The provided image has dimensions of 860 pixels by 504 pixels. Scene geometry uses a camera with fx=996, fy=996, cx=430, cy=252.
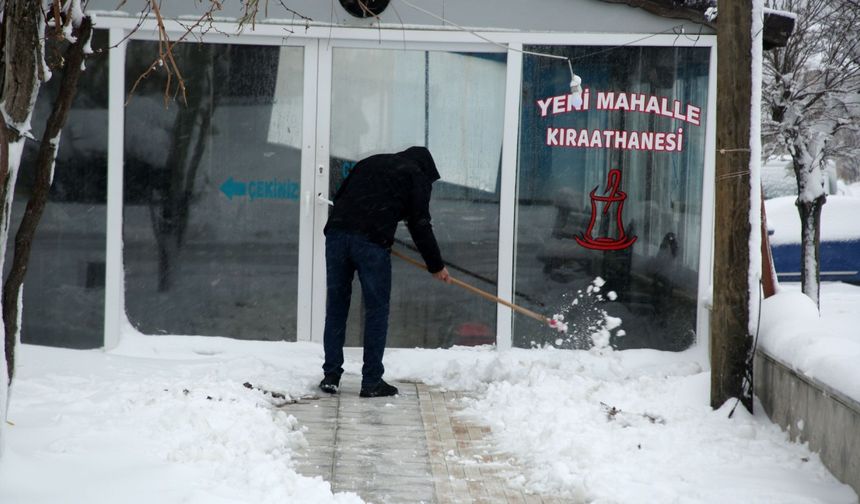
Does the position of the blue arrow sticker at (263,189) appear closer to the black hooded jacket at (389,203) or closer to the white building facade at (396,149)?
the white building facade at (396,149)

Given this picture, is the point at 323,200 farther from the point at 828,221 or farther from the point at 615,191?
the point at 828,221

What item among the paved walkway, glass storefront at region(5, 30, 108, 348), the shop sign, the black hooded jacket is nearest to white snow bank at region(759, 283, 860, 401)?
the paved walkway

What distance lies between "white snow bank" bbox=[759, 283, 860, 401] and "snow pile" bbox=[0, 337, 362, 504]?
2.35 meters

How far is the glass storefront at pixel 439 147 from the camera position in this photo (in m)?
7.88

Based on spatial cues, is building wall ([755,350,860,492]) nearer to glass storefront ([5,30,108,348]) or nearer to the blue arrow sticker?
the blue arrow sticker

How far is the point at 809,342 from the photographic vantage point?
536 centimetres

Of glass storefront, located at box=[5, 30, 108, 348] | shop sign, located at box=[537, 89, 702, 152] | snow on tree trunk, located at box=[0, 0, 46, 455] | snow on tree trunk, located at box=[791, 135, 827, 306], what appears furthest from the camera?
snow on tree trunk, located at box=[791, 135, 827, 306]

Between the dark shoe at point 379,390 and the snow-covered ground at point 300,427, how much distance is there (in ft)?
1.57

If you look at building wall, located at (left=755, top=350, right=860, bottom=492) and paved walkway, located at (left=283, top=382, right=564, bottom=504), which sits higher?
building wall, located at (left=755, top=350, right=860, bottom=492)

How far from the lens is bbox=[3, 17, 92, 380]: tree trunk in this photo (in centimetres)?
459

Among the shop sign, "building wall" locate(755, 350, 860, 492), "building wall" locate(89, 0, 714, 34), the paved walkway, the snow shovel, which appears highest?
"building wall" locate(89, 0, 714, 34)

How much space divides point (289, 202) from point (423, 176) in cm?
159

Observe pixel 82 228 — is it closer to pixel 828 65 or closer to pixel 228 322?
pixel 228 322

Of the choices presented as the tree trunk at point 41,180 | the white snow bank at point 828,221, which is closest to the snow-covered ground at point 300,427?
the tree trunk at point 41,180
